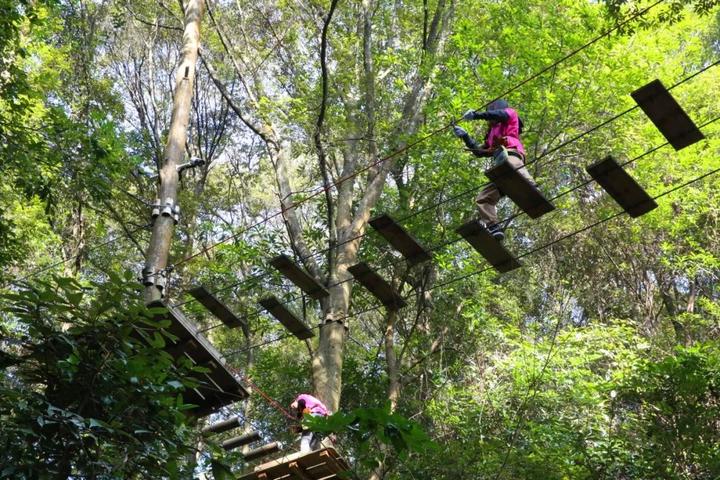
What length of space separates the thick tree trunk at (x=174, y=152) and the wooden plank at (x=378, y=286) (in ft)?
5.25

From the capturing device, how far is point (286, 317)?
21.5ft

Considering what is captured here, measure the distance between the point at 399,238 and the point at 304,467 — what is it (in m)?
2.44

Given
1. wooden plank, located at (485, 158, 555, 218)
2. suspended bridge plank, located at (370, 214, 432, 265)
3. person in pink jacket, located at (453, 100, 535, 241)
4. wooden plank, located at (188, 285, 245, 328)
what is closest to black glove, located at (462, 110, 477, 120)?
person in pink jacket, located at (453, 100, 535, 241)

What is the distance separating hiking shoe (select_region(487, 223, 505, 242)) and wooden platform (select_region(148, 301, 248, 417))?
2.35 metres

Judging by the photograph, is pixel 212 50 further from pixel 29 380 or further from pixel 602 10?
pixel 29 380

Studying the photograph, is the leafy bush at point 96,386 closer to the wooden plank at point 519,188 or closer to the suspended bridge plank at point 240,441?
the wooden plank at point 519,188

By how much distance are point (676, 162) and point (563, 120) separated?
13.4 feet

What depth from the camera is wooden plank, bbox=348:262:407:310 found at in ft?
20.3

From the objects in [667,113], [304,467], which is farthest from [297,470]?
[667,113]

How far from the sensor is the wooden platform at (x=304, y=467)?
6719mm

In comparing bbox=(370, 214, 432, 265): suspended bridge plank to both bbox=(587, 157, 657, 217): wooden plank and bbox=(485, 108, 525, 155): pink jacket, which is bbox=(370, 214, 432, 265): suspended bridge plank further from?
bbox=(587, 157, 657, 217): wooden plank

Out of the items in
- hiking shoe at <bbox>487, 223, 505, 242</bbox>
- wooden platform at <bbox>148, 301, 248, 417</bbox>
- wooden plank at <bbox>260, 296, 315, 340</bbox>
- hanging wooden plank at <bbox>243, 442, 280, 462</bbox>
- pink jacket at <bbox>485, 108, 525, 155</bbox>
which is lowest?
hanging wooden plank at <bbox>243, 442, 280, 462</bbox>

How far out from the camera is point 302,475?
7.02 m

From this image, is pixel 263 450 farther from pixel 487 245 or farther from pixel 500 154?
pixel 500 154
